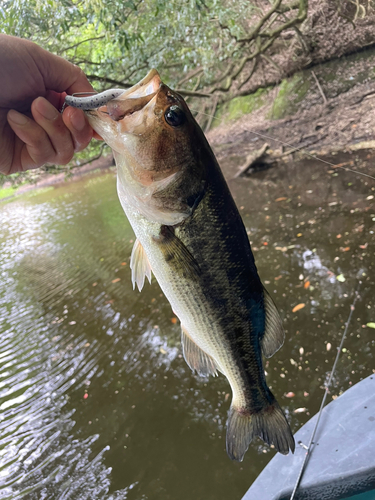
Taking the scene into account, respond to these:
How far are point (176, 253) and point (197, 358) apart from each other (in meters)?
0.63

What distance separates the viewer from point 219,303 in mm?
1546

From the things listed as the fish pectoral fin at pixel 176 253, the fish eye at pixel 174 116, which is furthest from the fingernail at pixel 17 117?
the fish pectoral fin at pixel 176 253

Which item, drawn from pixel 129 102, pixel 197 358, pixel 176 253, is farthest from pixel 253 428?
pixel 129 102

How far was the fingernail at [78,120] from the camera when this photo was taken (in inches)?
62.1

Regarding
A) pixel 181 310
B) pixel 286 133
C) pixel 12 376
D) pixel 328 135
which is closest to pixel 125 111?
pixel 181 310

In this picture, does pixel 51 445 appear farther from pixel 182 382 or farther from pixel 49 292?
pixel 49 292

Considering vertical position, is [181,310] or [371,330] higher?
[181,310]

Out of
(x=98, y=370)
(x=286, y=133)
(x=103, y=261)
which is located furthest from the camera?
(x=286, y=133)

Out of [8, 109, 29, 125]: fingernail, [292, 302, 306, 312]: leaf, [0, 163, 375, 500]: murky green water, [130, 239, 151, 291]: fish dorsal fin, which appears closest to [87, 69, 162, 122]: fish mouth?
[8, 109, 29, 125]: fingernail

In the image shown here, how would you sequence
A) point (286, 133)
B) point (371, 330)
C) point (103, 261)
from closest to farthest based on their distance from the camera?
point (371, 330) → point (103, 261) → point (286, 133)

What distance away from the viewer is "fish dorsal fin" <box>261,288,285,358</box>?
1.63m

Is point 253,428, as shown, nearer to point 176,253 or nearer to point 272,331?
point 272,331

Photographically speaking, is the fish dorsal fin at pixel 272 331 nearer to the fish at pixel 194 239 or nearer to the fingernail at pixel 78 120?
the fish at pixel 194 239

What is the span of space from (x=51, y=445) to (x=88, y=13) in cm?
599
